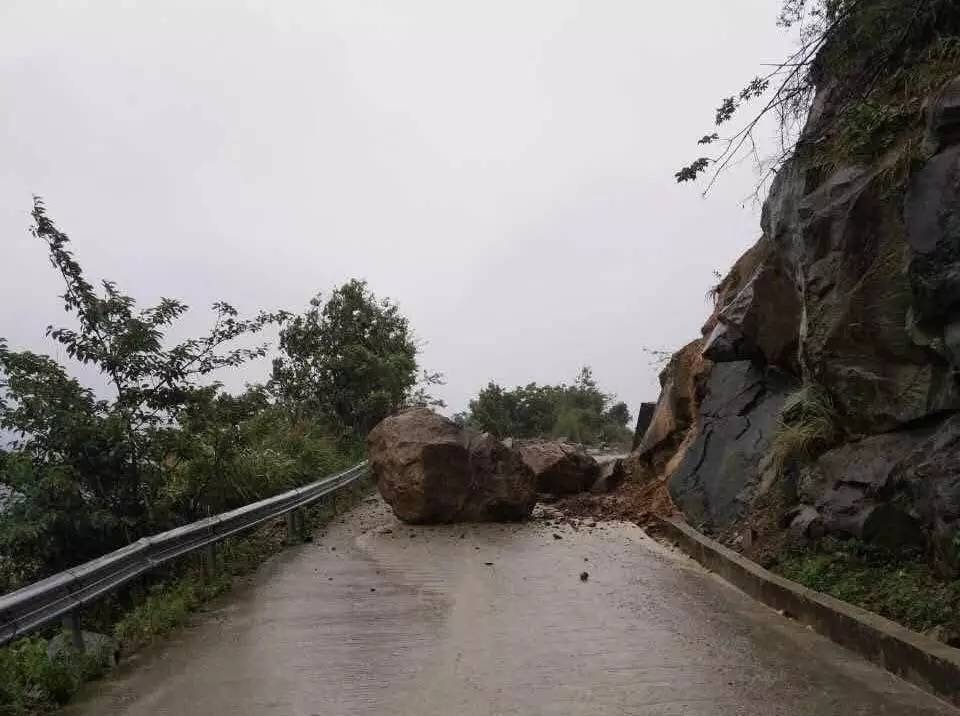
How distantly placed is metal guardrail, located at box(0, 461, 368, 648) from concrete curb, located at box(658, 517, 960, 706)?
216 inches

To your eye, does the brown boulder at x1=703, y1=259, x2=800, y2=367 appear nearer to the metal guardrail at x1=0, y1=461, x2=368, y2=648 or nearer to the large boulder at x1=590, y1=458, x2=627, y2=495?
the large boulder at x1=590, y1=458, x2=627, y2=495

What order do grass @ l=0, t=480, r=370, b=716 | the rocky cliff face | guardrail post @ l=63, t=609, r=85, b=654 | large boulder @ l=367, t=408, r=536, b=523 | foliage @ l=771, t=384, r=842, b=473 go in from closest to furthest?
grass @ l=0, t=480, r=370, b=716, guardrail post @ l=63, t=609, r=85, b=654, the rocky cliff face, foliage @ l=771, t=384, r=842, b=473, large boulder @ l=367, t=408, r=536, b=523

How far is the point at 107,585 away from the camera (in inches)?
249

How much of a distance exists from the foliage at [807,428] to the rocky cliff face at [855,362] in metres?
0.02

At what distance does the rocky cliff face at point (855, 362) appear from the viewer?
6.38 m

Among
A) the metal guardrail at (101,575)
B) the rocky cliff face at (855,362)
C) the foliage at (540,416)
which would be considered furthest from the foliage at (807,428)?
the foliage at (540,416)

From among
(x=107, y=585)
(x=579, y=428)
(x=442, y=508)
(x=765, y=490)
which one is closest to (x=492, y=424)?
(x=579, y=428)

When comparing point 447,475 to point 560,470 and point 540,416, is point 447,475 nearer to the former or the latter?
point 560,470

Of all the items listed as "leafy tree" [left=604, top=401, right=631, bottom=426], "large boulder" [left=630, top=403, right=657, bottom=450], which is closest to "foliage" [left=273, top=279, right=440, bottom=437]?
"large boulder" [left=630, top=403, right=657, bottom=450]

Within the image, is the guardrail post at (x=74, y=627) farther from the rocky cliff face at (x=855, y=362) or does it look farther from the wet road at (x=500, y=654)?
the rocky cliff face at (x=855, y=362)

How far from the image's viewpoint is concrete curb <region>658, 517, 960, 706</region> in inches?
186

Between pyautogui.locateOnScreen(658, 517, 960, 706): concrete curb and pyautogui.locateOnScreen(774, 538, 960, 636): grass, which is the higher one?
pyautogui.locateOnScreen(774, 538, 960, 636): grass

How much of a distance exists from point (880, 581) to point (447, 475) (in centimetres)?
842

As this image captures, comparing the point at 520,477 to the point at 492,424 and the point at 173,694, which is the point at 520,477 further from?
the point at 492,424
